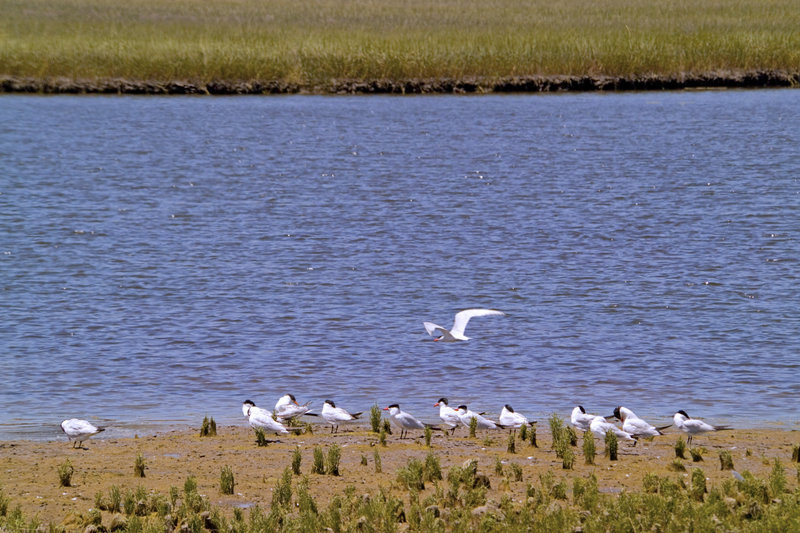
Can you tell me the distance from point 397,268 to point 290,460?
Result: 9.35 metres

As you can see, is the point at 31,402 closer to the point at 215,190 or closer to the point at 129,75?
the point at 215,190

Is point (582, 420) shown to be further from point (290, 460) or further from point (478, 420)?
point (290, 460)

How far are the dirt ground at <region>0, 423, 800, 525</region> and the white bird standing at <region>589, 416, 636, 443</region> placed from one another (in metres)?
0.13

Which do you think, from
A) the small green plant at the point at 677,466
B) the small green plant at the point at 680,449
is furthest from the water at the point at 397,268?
the small green plant at the point at 677,466

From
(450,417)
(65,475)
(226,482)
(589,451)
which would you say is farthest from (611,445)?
(65,475)

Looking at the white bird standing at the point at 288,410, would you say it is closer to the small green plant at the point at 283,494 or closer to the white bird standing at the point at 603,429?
the small green plant at the point at 283,494

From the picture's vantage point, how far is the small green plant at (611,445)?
8.95 m

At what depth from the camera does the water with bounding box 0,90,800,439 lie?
12.0m

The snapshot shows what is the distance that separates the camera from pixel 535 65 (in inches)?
1686

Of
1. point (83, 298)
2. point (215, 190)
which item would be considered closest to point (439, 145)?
point (215, 190)

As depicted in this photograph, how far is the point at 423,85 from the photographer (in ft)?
139

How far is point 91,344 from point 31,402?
2.43 m

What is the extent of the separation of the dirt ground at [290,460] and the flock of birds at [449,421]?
0.12m

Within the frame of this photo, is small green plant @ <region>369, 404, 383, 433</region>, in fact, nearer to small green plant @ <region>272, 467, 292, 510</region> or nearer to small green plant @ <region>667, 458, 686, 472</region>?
small green plant @ <region>272, 467, 292, 510</region>
